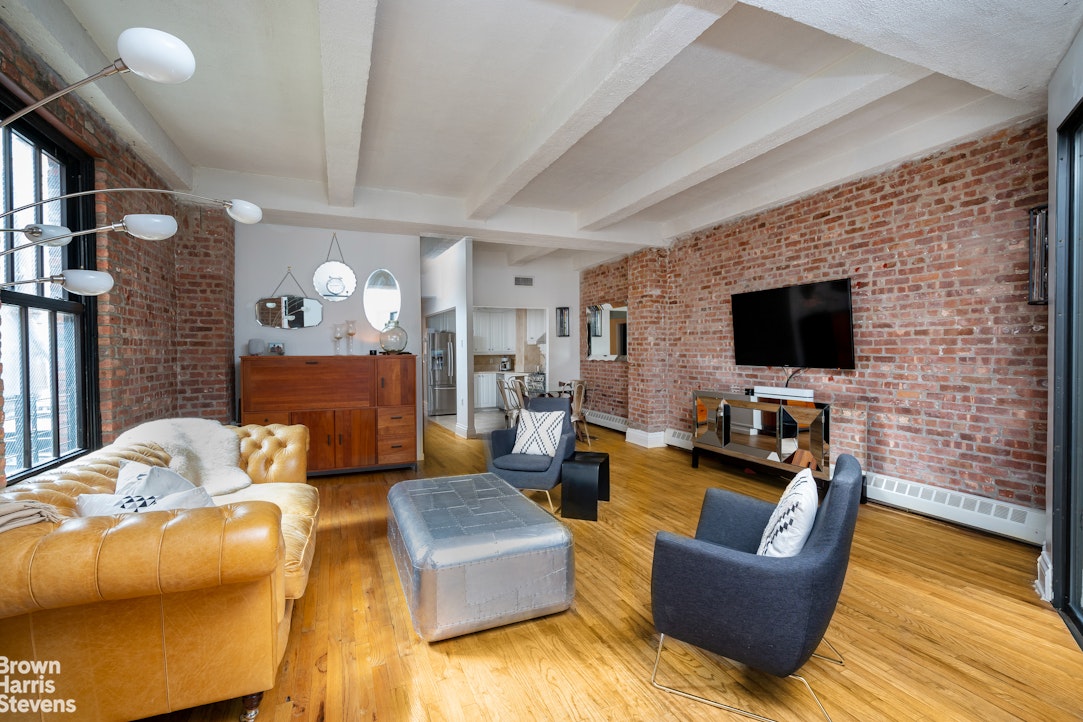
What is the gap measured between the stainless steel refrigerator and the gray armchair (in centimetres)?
781

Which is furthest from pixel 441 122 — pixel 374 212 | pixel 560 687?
pixel 560 687

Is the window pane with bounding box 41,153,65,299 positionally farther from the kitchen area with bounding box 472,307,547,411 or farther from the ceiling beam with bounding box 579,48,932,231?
the kitchen area with bounding box 472,307,547,411

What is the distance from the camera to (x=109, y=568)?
4.33 feet

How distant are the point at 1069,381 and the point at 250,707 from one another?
3.90 m

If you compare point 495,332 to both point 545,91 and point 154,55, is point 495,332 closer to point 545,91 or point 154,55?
point 545,91

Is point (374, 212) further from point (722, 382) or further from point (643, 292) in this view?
point (722, 382)

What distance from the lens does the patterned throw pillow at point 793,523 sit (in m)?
1.79

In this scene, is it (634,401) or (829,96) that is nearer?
(829,96)

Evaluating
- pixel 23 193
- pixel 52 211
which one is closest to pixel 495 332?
pixel 52 211

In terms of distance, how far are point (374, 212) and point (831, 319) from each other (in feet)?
15.2

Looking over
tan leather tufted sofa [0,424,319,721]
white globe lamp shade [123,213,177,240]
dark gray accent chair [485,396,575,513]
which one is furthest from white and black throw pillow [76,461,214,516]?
dark gray accent chair [485,396,575,513]

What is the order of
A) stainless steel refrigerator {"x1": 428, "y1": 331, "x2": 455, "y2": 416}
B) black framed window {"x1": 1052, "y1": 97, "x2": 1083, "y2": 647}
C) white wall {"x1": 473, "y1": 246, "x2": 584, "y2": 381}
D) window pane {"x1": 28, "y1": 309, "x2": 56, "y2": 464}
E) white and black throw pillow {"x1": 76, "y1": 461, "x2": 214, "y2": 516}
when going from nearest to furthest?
1. white and black throw pillow {"x1": 76, "y1": 461, "x2": 214, "y2": 516}
2. black framed window {"x1": 1052, "y1": 97, "x2": 1083, "y2": 647}
3. window pane {"x1": 28, "y1": 309, "x2": 56, "y2": 464}
4. white wall {"x1": 473, "y1": 246, "x2": 584, "y2": 381}
5. stainless steel refrigerator {"x1": 428, "y1": 331, "x2": 455, "y2": 416}

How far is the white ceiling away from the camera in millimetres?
2221

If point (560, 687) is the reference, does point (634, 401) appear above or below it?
above
